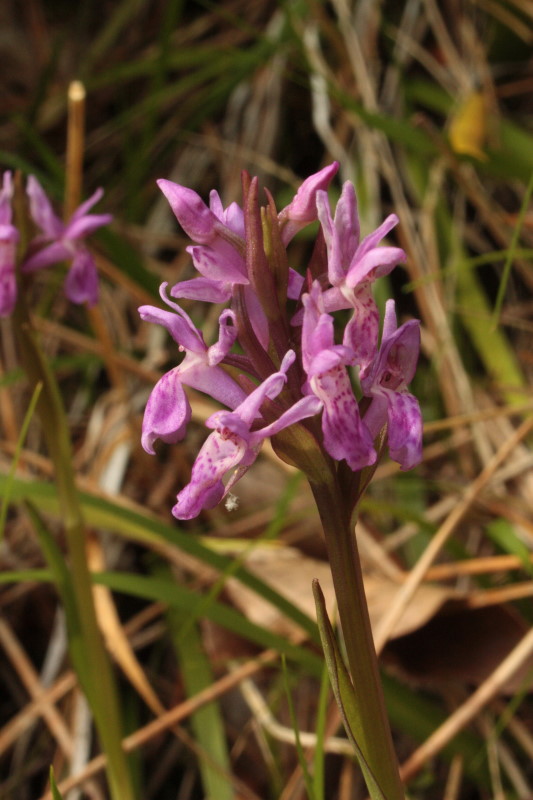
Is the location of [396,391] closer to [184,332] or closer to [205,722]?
[184,332]

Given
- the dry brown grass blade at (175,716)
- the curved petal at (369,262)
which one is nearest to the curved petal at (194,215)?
the curved petal at (369,262)

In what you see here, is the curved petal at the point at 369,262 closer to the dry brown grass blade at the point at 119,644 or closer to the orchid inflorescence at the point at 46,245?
the orchid inflorescence at the point at 46,245

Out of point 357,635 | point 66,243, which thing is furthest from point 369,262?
point 66,243

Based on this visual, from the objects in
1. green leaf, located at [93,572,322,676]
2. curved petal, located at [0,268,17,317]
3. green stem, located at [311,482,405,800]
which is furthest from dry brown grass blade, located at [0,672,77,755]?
green stem, located at [311,482,405,800]

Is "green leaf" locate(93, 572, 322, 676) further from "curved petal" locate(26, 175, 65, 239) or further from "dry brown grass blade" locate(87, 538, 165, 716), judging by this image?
"curved petal" locate(26, 175, 65, 239)

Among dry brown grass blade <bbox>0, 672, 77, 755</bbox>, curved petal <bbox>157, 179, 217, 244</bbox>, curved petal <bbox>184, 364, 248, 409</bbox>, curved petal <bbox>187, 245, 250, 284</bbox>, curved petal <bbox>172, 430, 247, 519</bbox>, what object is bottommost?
dry brown grass blade <bbox>0, 672, 77, 755</bbox>
